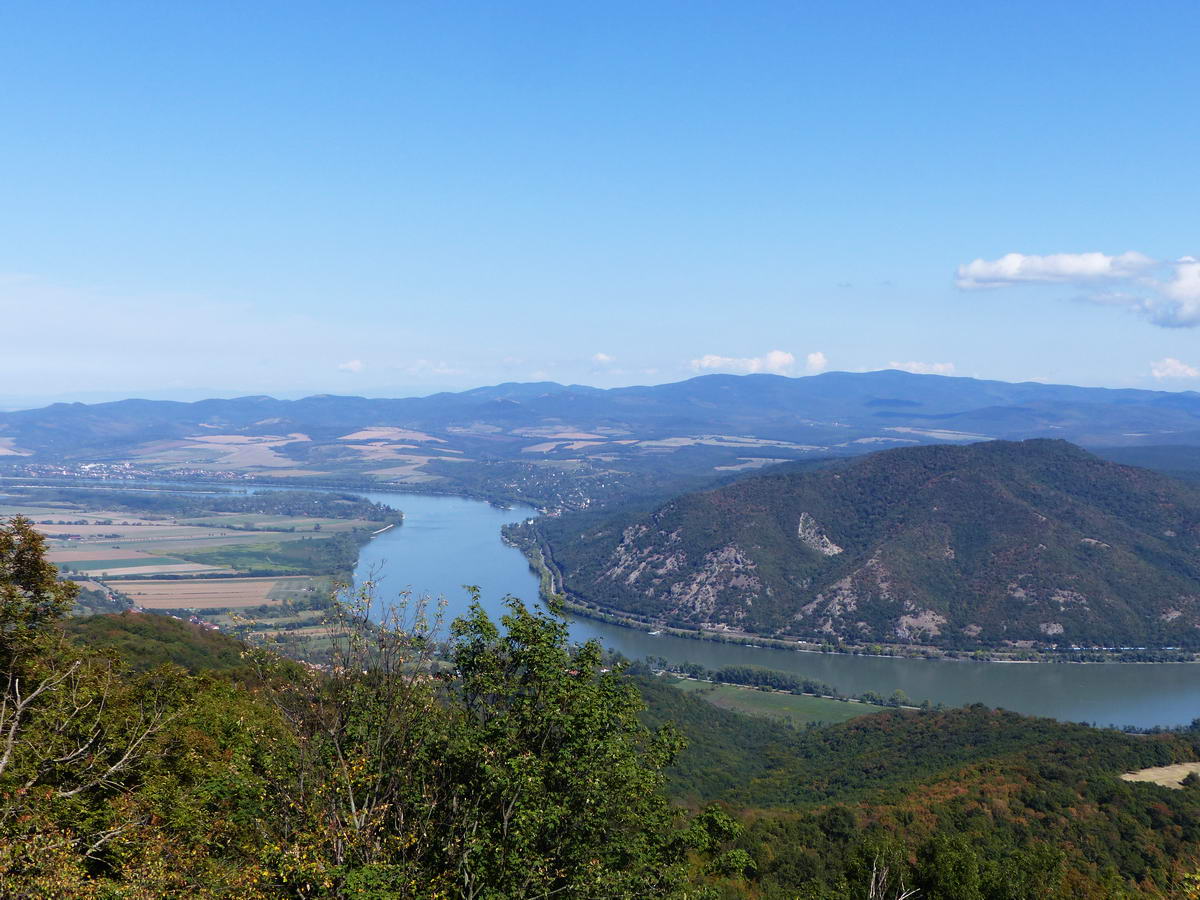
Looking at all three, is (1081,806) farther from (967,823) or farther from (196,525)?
(196,525)

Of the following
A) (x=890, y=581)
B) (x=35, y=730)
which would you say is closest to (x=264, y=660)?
(x=35, y=730)

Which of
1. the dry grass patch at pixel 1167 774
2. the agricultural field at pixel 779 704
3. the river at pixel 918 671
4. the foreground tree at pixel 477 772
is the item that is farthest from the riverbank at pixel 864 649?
the foreground tree at pixel 477 772

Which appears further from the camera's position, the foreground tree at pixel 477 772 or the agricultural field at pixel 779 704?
the agricultural field at pixel 779 704

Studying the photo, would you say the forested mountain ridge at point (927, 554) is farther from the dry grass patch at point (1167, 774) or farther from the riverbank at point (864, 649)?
the dry grass patch at point (1167, 774)

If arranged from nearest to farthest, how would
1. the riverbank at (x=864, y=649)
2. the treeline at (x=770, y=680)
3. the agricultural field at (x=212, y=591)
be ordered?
the treeline at (x=770, y=680)
the riverbank at (x=864, y=649)
the agricultural field at (x=212, y=591)

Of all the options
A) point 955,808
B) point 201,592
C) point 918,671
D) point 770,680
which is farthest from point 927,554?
point 201,592

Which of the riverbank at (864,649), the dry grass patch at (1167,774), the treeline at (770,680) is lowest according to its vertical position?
the riverbank at (864,649)

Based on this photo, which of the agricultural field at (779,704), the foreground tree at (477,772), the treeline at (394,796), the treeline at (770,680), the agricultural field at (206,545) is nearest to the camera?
the treeline at (394,796)
